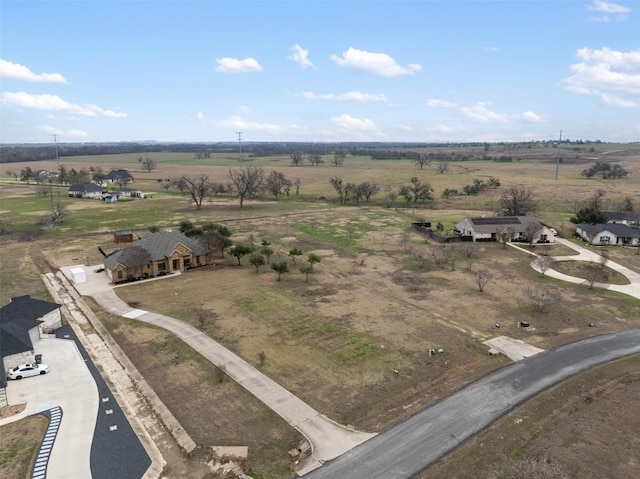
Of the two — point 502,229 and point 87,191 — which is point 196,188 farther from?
point 502,229

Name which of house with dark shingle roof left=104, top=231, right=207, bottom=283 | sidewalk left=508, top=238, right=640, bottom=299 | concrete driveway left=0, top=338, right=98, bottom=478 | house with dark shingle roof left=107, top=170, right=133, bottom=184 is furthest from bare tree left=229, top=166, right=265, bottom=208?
concrete driveway left=0, top=338, right=98, bottom=478

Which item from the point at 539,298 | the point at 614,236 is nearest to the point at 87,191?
the point at 539,298

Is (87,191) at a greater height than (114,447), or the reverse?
(87,191)

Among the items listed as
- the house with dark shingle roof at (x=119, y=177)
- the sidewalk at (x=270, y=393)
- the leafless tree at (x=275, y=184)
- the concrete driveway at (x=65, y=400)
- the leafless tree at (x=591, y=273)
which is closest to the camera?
the concrete driveway at (x=65, y=400)

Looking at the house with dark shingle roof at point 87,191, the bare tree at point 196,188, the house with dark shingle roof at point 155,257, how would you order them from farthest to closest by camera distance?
the house with dark shingle roof at point 87,191 < the bare tree at point 196,188 < the house with dark shingle roof at point 155,257

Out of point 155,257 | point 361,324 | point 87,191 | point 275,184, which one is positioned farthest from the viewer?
point 275,184

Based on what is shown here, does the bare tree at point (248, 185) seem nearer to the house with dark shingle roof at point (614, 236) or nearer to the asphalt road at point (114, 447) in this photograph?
the house with dark shingle roof at point (614, 236)

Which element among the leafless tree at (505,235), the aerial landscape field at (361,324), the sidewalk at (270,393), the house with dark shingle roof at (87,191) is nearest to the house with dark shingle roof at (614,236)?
the aerial landscape field at (361,324)
